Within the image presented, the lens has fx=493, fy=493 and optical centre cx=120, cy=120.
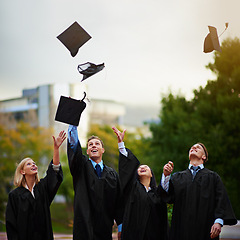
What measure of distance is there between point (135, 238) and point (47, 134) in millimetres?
27389

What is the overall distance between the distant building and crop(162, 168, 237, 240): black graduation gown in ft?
89.9

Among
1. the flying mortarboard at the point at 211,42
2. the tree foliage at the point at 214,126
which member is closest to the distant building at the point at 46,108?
the tree foliage at the point at 214,126

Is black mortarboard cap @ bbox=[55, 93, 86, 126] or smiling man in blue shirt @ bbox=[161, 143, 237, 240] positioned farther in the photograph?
black mortarboard cap @ bbox=[55, 93, 86, 126]

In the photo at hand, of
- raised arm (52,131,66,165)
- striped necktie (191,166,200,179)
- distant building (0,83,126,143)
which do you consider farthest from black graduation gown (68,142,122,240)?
distant building (0,83,126,143)

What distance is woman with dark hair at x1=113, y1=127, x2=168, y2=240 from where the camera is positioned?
238 inches

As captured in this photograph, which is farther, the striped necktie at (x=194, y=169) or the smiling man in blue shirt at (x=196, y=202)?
the striped necktie at (x=194, y=169)

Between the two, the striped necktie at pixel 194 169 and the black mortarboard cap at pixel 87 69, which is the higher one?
the black mortarboard cap at pixel 87 69

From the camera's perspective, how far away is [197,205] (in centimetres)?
588

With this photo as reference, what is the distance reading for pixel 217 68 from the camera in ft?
58.7

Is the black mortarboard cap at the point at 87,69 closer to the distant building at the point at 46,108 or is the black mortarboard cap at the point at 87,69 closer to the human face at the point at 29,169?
the human face at the point at 29,169

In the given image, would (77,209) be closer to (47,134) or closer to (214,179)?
(214,179)

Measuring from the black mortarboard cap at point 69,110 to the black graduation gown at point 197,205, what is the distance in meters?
1.42

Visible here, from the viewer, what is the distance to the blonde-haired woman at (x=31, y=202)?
5746 millimetres

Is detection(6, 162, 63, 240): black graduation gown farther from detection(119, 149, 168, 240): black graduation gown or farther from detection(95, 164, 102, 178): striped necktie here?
detection(119, 149, 168, 240): black graduation gown
